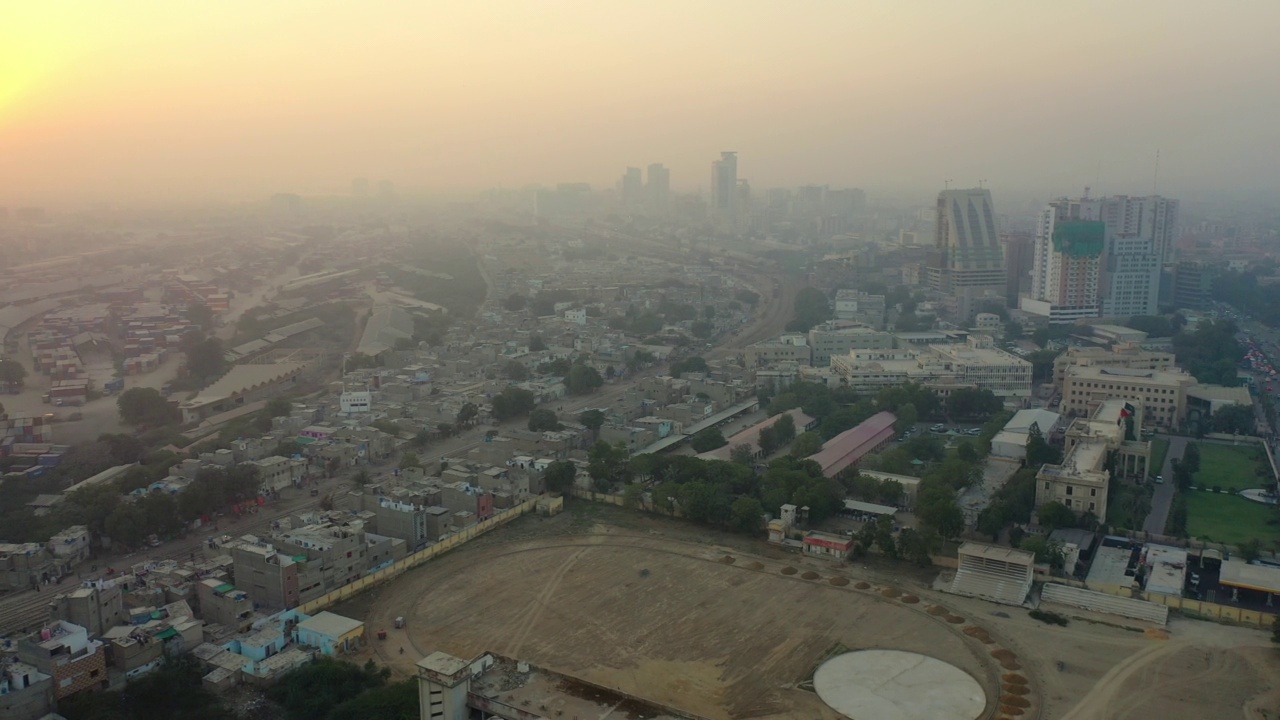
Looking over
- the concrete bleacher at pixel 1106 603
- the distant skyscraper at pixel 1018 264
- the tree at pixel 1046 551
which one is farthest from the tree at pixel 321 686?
the distant skyscraper at pixel 1018 264

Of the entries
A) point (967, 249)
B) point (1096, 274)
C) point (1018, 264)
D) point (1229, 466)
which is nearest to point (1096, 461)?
point (1229, 466)

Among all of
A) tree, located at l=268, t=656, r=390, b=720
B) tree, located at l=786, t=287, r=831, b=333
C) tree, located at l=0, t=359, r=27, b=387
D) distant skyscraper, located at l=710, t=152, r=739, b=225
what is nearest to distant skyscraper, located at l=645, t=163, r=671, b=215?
distant skyscraper, located at l=710, t=152, r=739, b=225

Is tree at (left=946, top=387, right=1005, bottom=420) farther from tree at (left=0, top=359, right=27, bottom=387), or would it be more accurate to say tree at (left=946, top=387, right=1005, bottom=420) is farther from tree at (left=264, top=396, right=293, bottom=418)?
tree at (left=0, top=359, right=27, bottom=387)

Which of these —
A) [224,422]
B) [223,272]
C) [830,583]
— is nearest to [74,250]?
[223,272]

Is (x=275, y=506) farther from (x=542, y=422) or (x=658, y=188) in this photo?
(x=658, y=188)

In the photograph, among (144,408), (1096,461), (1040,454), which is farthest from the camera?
(144,408)

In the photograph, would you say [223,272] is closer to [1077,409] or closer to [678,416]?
[678,416]
